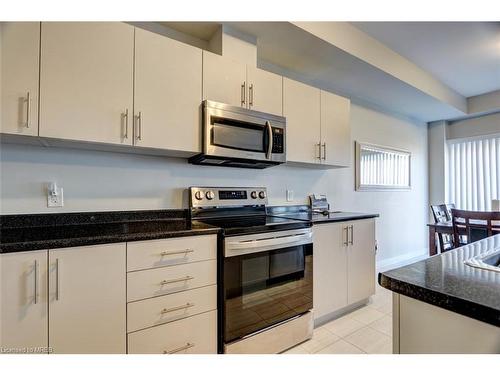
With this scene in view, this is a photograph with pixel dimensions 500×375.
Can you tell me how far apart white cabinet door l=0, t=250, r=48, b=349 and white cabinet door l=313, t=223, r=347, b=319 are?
1.75 m

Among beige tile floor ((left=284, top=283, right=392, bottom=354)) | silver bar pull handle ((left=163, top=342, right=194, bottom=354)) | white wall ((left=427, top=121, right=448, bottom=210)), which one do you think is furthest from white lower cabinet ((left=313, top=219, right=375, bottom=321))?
white wall ((left=427, top=121, right=448, bottom=210))

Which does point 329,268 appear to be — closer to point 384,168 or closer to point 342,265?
point 342,265

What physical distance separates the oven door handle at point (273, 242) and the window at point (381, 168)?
1.79 metres

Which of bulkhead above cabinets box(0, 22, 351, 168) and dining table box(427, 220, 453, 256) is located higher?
bulkhead above cabinets box(0, 22, 351, 168)

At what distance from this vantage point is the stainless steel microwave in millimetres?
1816

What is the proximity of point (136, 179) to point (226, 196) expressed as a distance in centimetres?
73

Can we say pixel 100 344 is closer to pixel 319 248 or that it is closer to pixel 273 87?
pixel 319 248

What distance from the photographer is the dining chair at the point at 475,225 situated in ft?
7.70

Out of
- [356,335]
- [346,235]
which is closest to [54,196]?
[346,235]

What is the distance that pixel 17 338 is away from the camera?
1.11 metres

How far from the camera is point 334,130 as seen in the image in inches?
103

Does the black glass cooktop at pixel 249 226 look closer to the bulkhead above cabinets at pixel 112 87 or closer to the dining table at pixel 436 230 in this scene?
the bulkhead above cabinets at pixel 112 87

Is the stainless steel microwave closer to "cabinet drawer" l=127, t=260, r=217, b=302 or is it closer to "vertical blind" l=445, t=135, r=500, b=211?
"cabinet drawer" l=127, t=260, r=217, b=302

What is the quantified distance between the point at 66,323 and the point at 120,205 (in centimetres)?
80
